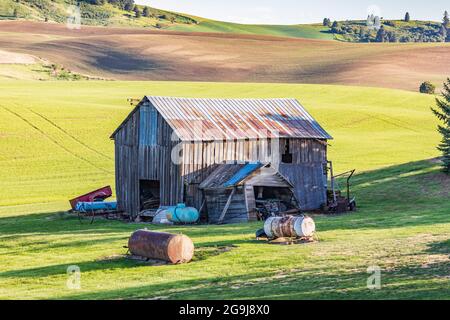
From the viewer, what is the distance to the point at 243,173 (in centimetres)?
4856

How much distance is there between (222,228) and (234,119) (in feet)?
40.6

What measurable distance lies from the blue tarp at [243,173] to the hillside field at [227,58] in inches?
3201

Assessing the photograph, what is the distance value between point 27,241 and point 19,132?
41.8 m

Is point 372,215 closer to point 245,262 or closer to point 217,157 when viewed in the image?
point 217,157

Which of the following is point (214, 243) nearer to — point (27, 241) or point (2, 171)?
point (27, 241)

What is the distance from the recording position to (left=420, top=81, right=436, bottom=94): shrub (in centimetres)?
12481

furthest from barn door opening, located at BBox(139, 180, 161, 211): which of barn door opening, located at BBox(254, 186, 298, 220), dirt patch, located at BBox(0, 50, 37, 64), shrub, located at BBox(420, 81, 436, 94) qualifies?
dirt patch, located at BBox(0, 50, 37, 64)

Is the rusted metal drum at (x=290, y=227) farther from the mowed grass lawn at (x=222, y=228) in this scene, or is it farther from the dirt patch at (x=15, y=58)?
the dirt patch at (x=15, y=58)

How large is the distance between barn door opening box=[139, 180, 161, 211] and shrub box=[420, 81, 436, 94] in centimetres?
7901

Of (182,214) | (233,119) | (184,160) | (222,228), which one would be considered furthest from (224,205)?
(233,119)

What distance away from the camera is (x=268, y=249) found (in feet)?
109

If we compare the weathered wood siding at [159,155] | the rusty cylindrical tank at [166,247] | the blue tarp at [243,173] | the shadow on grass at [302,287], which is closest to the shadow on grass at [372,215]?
the weathered wood siding at [159,155]

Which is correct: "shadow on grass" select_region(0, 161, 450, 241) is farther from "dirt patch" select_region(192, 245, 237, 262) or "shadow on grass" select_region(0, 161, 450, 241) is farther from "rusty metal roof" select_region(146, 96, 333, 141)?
"rusty metal roof" select_region(146, 96, 333, 141)

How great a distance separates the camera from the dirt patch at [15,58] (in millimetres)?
131625
